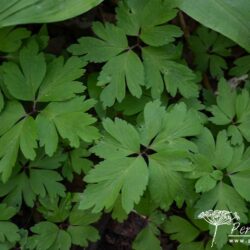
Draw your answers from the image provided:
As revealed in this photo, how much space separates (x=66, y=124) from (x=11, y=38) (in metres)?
0.39

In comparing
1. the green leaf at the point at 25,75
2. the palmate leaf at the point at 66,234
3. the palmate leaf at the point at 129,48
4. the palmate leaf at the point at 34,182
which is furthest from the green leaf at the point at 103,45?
the palmate leaf at the point at 66,234

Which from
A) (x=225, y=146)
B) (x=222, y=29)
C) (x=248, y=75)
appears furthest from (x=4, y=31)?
(x=248, y=75)

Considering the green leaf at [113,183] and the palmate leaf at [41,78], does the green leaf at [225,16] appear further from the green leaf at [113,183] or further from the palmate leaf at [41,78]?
the green leaf at [113,183]

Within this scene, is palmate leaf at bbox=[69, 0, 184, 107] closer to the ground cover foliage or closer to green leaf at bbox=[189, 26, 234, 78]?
the ground cover foliage

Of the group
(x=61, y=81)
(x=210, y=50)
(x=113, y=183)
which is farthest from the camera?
(x=210, y=50)

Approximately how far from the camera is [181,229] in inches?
57.1

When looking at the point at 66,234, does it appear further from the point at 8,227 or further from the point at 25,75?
the point at 25,75

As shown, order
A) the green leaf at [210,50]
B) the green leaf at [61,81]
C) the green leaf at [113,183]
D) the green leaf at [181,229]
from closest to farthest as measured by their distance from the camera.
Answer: the green leaf at [113,183], the green leaf at [61,81], the green leaf at [181,229], the green leaf at [210,50]

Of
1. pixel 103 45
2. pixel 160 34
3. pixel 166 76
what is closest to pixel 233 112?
pixel 166 76

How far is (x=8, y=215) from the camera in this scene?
138 cm

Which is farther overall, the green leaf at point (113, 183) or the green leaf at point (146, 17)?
the green leaf at point (146, 17)

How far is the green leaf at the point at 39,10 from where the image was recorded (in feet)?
4.02

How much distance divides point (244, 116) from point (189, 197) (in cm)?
36

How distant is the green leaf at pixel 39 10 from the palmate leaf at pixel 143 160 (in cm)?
36
